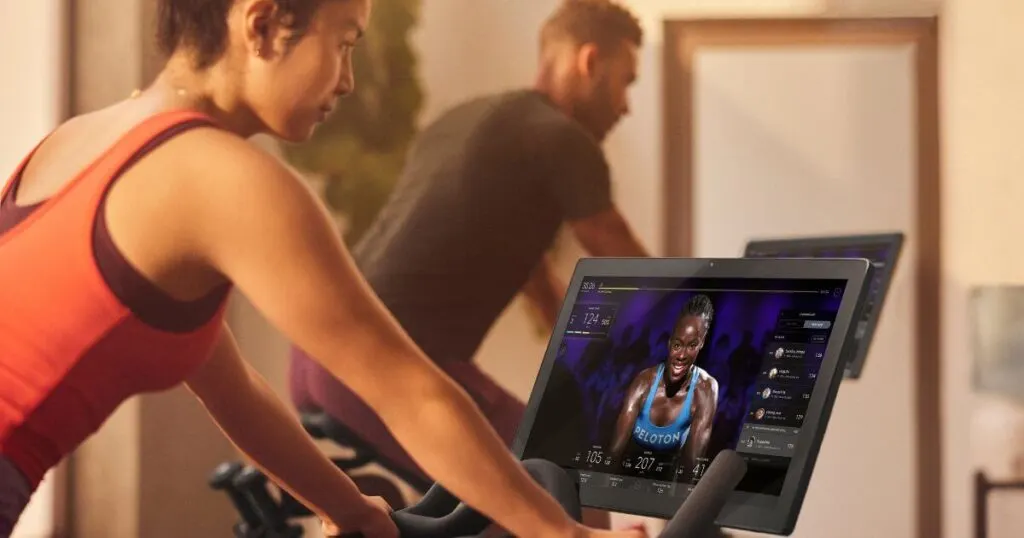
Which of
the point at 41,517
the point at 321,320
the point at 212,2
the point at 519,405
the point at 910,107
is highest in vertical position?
the point at 212,2

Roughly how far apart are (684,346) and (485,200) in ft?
2.58

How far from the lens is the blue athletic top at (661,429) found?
1.12 m

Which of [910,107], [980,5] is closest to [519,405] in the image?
[910,107]

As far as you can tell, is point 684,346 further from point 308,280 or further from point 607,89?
point 607,89

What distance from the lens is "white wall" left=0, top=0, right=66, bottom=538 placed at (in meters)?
1.82

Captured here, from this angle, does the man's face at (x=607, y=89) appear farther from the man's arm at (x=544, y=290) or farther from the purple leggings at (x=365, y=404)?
the purple leggings at (x=365, y=404)

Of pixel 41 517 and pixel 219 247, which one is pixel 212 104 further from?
pixel 41 517

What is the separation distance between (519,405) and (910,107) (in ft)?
2.63

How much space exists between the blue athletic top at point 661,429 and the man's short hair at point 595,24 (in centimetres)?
87

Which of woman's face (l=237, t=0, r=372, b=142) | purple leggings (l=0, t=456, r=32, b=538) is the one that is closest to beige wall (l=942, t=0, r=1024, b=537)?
woman's face (l=237, t=0, r=372, b=142)

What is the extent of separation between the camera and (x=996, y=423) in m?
1.89

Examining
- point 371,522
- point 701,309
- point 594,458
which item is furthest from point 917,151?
point 371,522

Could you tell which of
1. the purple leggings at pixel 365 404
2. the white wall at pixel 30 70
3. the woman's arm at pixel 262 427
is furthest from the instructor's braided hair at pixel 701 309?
the white wall at pixel 30 70

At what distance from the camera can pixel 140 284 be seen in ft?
4.88
